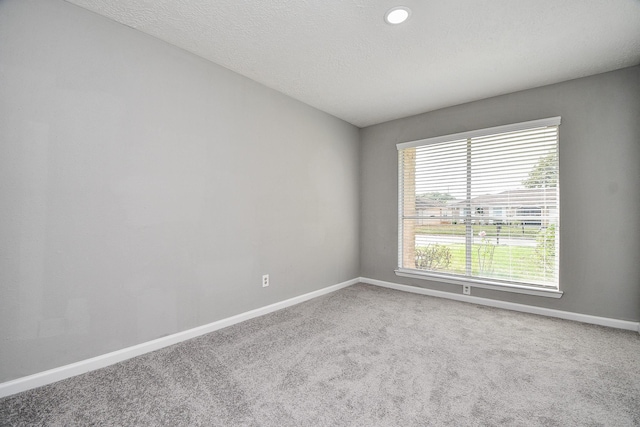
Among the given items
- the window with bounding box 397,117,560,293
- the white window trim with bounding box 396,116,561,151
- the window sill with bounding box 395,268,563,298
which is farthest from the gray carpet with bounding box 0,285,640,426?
the white window trim with bounding box 396,116,561,151

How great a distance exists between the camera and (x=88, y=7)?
6.14 ft

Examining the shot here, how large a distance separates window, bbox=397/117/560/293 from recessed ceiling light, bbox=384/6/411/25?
1988 mm

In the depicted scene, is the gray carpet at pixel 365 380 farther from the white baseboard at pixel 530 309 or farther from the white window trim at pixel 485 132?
the white window trim at pixel 485 132

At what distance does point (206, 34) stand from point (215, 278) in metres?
2.11

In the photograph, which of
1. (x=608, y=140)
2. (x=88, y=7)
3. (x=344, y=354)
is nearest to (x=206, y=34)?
(x=88, y=7)

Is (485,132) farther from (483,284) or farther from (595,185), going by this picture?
(483,284)

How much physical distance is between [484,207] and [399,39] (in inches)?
89.5

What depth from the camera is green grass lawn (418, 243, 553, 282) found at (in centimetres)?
307

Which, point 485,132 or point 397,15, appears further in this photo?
point 485,132

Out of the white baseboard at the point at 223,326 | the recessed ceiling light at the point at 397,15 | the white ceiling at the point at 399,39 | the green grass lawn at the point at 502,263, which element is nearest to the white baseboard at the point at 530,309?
the white baseboard at the point at 223,326

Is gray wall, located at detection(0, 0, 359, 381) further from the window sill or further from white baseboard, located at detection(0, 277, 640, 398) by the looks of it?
the window sill

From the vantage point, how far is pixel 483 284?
3326 millimetres

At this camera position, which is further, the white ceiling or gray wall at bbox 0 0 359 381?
the white ceiling

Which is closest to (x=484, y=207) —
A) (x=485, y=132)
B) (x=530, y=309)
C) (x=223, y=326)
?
(x=485, y=132)
